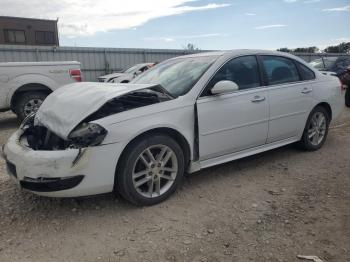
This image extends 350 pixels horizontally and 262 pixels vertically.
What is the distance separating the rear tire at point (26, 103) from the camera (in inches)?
319

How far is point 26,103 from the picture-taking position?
8.16 meters

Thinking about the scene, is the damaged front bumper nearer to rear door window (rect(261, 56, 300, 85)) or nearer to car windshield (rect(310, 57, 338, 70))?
rear door window (rect(261, 56, 300, 85))

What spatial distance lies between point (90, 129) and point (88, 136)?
0.08 meters

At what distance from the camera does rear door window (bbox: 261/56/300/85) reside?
473 centimetres

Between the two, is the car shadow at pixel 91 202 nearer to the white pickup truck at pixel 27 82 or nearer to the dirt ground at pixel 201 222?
the dirt ground at pixel 201 222

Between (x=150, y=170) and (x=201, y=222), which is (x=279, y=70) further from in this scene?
(x=201, y=222)

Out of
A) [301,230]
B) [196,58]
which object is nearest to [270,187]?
[301,230]

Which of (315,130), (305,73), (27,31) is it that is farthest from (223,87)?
(27,31)

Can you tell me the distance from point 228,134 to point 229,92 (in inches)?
19.2

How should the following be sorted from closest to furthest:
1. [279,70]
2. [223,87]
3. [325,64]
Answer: [223,87], [279,70], [325,64]

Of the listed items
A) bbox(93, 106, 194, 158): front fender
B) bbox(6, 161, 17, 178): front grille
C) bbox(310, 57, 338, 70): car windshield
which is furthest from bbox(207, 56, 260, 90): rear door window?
bbox(310, 57, 338, 70): car windshield

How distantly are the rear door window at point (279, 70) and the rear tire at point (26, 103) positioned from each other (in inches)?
215

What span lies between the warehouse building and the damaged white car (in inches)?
1435

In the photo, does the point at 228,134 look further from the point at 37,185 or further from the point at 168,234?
the point at 37,185
